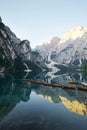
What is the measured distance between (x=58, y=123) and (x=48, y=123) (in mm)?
2746

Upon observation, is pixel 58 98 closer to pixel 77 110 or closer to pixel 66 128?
pixel 77 110

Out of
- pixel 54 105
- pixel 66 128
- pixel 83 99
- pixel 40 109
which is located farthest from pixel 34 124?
pixel 83 99

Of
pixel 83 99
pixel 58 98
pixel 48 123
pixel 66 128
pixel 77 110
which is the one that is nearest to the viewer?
pixel 66 128

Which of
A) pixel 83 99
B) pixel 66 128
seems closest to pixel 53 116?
pixel 66 128

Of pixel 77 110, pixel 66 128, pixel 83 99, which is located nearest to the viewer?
pixel 66 128

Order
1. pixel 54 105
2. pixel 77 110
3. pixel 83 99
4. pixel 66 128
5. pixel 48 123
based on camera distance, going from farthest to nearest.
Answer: pixel 83 99 < pixel 54 105 < pixel 77 110 < pixel 48 123 < pixel 66 128

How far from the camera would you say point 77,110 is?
76.9 meters

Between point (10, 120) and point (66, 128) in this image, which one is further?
point (10, 120)

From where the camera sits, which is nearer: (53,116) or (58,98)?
(53,116)

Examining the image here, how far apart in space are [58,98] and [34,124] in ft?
155

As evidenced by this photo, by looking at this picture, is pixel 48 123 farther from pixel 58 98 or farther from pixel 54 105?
pixel 58 98

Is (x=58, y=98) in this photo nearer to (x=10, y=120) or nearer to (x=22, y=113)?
(x=22, y=113)

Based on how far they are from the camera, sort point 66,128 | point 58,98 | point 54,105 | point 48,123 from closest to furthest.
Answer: point 66,128 → point 48,123 → point 54,105 → point 58,98

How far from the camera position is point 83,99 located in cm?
9544
